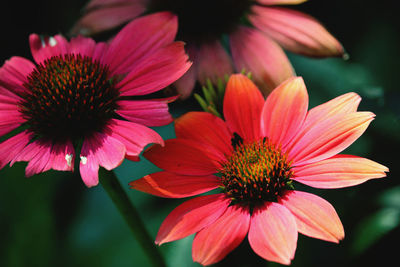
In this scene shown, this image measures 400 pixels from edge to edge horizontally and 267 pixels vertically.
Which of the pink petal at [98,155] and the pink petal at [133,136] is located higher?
the pink petal at [98,155]

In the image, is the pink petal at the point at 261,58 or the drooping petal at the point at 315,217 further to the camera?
the pink petal at the point at 261,58

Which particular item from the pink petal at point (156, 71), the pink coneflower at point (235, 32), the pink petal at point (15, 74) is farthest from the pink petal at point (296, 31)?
the pink petal at point (15, 74)

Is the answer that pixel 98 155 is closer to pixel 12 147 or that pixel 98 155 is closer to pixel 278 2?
pixel 12 147

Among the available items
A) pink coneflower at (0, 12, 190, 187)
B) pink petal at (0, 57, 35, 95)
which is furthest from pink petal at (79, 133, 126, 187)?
pink petal at (0, 57, 35, 95)

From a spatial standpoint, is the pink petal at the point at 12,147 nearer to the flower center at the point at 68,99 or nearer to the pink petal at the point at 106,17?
the flower center at the point at 68,99

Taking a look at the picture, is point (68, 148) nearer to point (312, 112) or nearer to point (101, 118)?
point (101, 118)

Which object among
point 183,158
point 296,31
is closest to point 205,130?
point 183,158

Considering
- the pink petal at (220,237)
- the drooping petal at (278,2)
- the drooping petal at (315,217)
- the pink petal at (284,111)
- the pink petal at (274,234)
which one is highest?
the drooping petal at (278,2)
